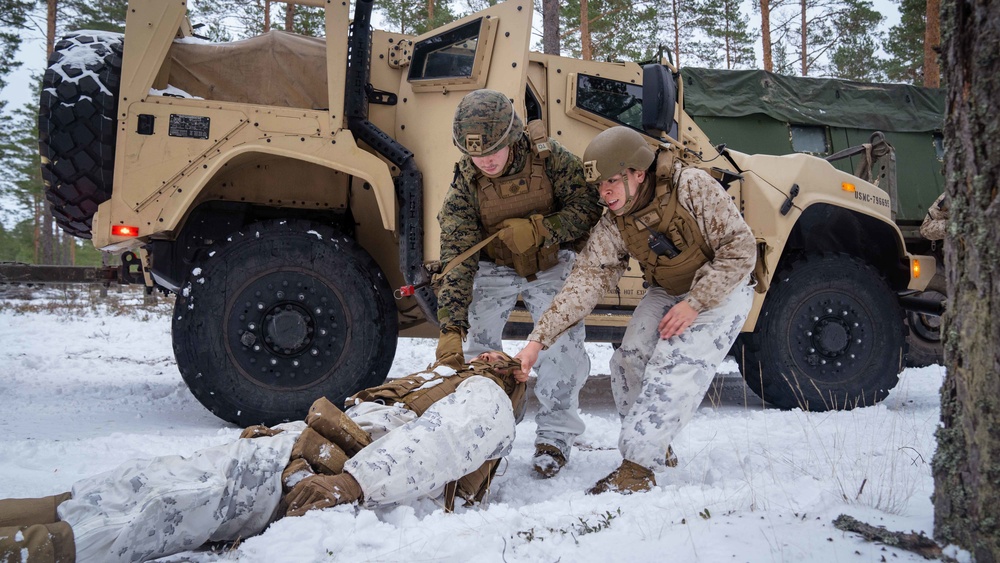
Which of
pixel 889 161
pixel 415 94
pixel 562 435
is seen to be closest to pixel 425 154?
pixel 415 94

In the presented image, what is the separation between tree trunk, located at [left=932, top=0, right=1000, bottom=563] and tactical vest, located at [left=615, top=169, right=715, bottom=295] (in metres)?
1.24

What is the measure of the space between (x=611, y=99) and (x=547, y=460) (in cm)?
254

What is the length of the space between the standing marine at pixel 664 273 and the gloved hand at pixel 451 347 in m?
0.28

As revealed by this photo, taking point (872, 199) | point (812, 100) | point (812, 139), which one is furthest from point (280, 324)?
point (812, 100)

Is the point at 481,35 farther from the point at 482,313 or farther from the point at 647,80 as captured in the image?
the point at 482,313

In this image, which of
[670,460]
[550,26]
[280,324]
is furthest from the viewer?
[550,26]

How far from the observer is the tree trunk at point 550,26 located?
992 cm

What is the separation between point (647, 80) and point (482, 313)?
166 cm

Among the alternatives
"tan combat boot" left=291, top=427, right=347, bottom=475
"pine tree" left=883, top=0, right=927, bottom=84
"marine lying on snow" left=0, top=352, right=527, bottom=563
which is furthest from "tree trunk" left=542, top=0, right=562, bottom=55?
"pine tree" left=883, top=0, right=927, bottom=84

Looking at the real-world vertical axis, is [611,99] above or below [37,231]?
below

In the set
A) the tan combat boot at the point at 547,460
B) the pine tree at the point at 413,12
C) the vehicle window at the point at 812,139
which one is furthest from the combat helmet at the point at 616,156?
the pine tree at the point at 413,12

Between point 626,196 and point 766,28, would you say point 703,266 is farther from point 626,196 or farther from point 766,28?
point 766,28

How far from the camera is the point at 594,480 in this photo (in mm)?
3082

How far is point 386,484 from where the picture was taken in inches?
86.8
